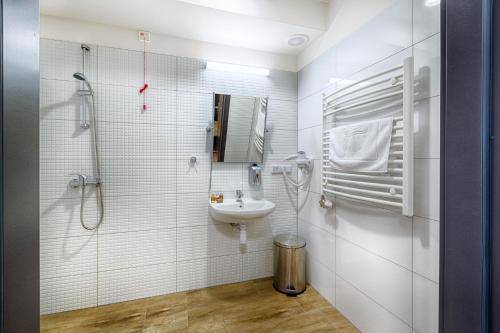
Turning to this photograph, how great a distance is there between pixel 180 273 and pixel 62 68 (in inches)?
74.6

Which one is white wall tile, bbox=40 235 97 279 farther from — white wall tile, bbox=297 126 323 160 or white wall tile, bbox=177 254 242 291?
white wall tile, bbox=297 126 323 160

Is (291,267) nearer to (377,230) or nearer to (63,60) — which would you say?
(377,230)

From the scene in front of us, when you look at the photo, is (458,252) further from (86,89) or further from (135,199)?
(86,89)

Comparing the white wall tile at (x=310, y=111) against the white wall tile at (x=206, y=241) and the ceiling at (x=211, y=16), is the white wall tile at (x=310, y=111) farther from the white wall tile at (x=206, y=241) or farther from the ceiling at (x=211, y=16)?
the white wall tile at (x=206, y=241)

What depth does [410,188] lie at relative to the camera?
1.24m

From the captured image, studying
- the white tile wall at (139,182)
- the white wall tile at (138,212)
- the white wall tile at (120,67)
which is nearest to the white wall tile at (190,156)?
Answer: the white tile wall at (139,182)

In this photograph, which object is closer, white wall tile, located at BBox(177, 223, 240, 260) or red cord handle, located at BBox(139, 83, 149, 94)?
red cord handle, located at BBox(139, 83, 149, 94)

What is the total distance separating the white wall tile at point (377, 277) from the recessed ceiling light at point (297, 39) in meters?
1.70

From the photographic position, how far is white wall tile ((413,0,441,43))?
1.16m

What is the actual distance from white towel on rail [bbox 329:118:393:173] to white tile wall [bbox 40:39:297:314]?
0.75m

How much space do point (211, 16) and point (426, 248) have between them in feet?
6.62

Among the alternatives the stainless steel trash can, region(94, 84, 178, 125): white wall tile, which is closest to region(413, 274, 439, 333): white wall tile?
the stainless steel trash can

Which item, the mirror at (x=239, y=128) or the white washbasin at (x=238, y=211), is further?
the mirror at (x=239, y=128)

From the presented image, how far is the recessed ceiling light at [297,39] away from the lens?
204 centimetres
